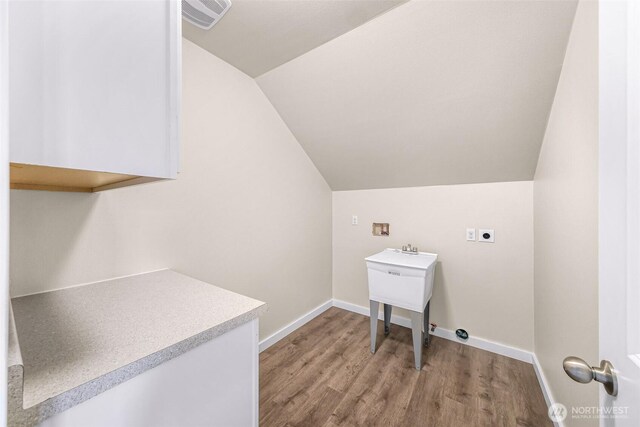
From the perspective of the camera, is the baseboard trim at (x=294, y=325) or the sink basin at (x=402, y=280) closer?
the sink basin at (x=402, y=280)

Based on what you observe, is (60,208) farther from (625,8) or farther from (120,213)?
(625,8)

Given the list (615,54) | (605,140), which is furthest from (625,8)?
(605,140)

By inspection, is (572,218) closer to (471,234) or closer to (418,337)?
(471,234)

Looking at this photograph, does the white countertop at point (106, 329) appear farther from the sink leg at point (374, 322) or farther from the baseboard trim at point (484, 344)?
the baseboard trim at point (484, 344)

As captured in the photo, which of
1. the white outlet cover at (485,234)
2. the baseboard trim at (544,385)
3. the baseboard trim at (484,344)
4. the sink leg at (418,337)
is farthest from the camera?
the white outlet cover at (485,234)

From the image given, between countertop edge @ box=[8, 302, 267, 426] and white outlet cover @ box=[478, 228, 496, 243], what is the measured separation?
2034 millimetres

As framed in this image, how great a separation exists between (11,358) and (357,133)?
2.01 meters

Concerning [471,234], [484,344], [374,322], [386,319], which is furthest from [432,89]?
[484,344]

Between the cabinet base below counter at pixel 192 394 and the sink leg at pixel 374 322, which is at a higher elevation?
the cabinet base below counter at pixel 192 394

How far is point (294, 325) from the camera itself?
2.25 metres

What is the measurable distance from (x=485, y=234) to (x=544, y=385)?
101cm

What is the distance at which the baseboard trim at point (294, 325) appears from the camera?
6.49 feet

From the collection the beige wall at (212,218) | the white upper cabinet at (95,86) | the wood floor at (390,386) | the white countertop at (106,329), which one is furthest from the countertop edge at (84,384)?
the wood floor at (390,386)

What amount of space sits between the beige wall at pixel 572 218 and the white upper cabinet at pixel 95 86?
4.42 ft
